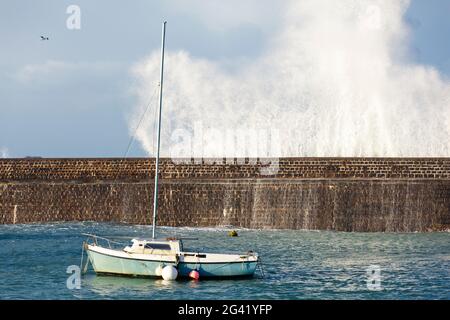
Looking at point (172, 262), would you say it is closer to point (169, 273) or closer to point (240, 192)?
point (169, 273)

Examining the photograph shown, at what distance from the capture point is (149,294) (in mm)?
22859

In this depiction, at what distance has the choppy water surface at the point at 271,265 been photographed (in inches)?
912

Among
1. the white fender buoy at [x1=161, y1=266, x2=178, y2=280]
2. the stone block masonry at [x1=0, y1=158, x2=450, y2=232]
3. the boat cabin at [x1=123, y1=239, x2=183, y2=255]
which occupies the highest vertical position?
the stone block masonry at [x1=0, y1=158, x2=450, y2=232]

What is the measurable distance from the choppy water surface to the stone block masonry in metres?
0.84

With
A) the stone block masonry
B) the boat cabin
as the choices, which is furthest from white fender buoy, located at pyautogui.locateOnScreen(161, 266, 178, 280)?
the stone block masonry

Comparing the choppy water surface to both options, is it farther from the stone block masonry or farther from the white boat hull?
the stone block masonry

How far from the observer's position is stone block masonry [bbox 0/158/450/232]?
36344 millimetres

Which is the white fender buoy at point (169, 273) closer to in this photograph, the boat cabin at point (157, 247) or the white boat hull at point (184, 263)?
the white boat hull at point (184, 263)

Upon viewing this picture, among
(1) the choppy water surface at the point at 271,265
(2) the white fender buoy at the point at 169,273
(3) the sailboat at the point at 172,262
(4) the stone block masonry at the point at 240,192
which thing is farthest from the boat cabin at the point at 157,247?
(4) the stone block masonry at the point at 240,192

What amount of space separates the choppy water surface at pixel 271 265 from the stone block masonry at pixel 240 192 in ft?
2.77

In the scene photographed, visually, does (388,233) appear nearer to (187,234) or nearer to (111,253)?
(187,234)
